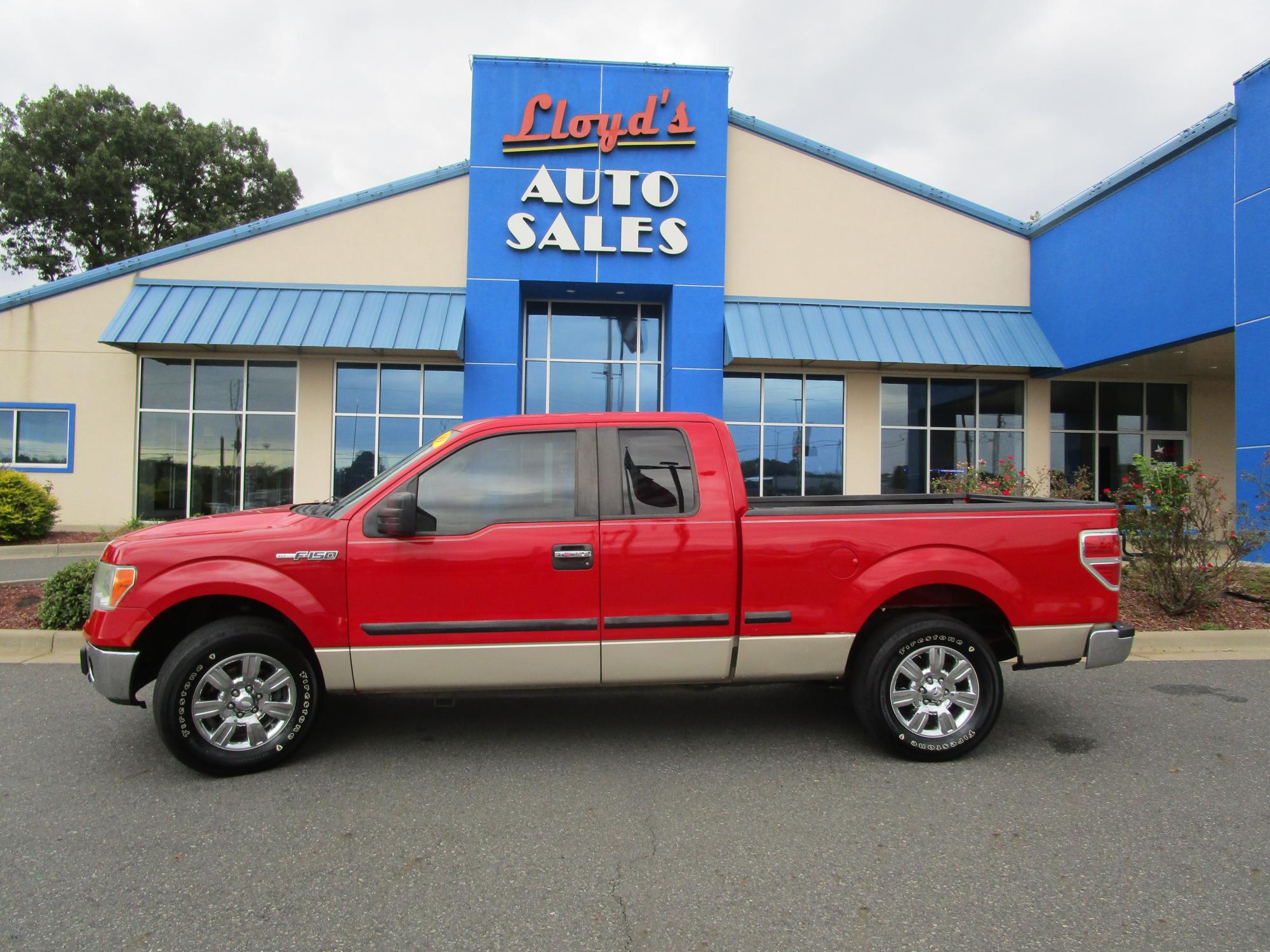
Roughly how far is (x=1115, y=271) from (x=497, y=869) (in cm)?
1536

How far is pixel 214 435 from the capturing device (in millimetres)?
14789

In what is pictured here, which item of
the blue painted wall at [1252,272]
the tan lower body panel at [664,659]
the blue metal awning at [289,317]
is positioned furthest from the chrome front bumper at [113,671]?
the blue painted wall at [1252,272]

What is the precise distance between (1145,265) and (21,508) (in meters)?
20.5

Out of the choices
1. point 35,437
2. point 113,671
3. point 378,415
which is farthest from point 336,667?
→ point 35,437

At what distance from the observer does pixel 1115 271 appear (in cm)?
1366

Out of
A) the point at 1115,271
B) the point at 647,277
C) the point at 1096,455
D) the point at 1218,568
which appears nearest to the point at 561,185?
the point at 647,277

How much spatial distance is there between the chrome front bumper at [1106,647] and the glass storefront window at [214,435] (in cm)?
1430

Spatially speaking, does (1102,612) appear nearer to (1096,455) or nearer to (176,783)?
(176,783)

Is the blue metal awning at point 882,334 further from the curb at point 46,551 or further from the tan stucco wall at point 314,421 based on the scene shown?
the curb at point 46,551

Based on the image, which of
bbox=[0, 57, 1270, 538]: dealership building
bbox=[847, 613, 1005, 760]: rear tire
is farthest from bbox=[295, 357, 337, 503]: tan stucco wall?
bbox=[847, 613, 1005, 760]: rear tire

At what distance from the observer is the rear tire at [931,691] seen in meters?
4.10

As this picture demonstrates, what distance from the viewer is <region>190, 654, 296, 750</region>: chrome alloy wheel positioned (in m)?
3.86

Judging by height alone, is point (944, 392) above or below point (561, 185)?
below

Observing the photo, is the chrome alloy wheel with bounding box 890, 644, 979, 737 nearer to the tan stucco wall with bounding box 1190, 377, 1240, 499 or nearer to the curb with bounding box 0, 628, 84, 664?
the curb with bounding box 0, 628, 84, 664
